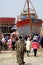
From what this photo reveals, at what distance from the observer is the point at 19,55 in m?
12.9

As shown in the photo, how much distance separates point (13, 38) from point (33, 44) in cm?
515

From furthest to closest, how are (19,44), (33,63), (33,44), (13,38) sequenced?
(13,38) → (33,44) → (33,63) → (19,44)

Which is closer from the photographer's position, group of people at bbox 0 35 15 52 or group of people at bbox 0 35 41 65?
group of people at bbox 0 35 41 65

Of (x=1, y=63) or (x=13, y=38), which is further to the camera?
(x=13, y=38)

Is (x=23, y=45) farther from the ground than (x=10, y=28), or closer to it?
farther from the ground

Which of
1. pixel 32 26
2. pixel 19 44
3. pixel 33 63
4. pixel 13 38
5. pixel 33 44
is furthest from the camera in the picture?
pixel 32 26

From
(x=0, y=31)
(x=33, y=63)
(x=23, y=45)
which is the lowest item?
(x=0, y=31)

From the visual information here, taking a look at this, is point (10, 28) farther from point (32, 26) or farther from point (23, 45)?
point (23, 45)

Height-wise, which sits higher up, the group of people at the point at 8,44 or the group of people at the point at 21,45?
the group of people at the point at 21,45

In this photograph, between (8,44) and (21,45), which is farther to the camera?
(8,44)

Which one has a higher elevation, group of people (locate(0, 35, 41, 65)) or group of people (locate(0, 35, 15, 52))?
group of people (locate(0, 35, 41, 65))

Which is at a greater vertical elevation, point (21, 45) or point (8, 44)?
point (21, 45)

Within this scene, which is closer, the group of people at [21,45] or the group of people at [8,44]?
the group of people at [21,45]

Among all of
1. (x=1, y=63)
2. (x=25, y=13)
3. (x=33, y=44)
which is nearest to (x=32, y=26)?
(x=25, y=13)
